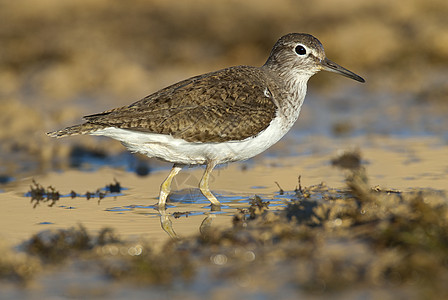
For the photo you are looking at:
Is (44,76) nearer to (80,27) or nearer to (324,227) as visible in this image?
(80,27)

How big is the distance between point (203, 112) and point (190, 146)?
47 centimetres

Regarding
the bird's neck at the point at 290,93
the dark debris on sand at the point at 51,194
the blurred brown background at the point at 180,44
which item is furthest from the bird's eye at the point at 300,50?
the blurred brown background at the point at 180,44

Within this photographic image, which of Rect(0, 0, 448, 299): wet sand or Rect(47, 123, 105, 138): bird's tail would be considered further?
Rect(47, 123, 105, 138): bird's tail

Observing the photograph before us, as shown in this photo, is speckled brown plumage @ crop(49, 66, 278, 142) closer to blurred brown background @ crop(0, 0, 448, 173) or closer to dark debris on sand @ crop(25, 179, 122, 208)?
dark debris on sand @ crop(25, 179, 122, 208)

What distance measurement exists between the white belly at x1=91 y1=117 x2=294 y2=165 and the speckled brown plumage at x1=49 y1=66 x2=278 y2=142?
88 mm

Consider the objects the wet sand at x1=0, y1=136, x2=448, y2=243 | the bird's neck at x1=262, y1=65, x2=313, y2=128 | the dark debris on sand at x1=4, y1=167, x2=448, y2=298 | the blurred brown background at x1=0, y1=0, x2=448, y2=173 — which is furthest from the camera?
the blurred brown background at x1=0, y1=0, x2=448, y2=173

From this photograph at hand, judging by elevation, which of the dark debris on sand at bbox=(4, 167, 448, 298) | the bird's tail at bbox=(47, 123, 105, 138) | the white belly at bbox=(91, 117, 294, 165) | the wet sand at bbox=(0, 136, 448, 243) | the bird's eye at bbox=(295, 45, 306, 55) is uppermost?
the bird's eye at bbox=(295, 45, 306, 55)

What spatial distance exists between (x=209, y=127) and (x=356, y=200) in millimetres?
2094

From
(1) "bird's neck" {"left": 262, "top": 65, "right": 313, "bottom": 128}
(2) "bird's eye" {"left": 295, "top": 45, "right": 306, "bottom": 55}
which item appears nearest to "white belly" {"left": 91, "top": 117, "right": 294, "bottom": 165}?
(1) "bird's neck" {"left": 262, "top": 65, "right": 313, "bottom": 128}

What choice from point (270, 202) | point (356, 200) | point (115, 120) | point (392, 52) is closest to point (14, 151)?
point (115, 120)

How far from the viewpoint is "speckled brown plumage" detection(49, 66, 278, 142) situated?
29.8 ft

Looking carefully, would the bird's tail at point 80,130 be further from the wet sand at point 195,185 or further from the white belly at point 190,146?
the wet sand at point 195,185

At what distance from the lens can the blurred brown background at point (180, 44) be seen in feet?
59.5

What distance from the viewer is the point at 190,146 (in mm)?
9211
